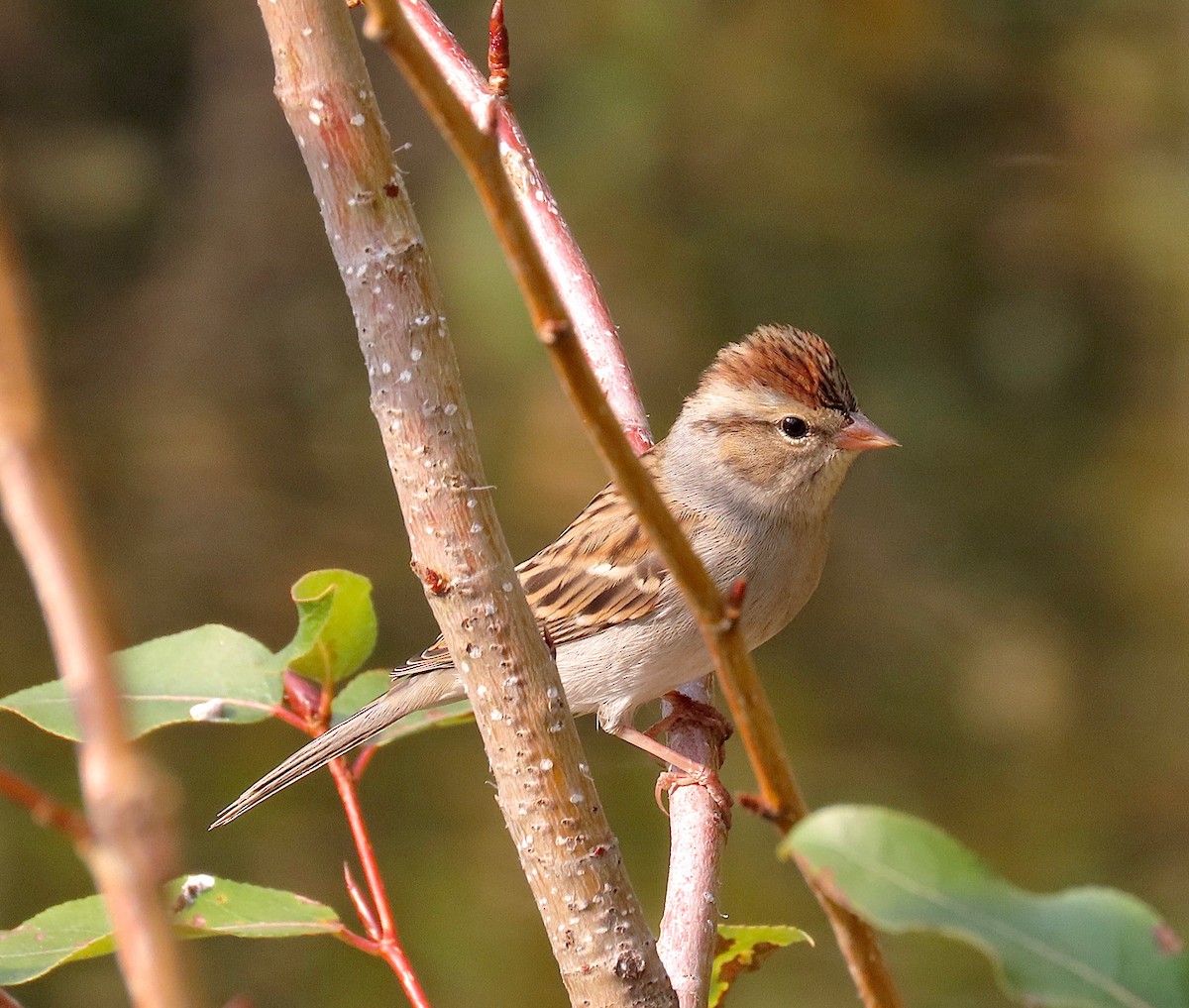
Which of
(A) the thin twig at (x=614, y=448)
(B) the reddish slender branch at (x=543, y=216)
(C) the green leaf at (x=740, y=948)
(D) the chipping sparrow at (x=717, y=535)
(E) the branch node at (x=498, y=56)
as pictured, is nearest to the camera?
(A) the thin twig at (x=614, y=448)

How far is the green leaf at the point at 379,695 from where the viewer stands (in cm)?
152

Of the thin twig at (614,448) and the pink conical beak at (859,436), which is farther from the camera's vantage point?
the pink conical beak at (859,436)

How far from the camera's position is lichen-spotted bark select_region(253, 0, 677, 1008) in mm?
1027

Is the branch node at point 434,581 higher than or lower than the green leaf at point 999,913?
higher

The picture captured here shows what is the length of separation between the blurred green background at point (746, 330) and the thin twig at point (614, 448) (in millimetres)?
3103

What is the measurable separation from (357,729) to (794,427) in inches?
33.2

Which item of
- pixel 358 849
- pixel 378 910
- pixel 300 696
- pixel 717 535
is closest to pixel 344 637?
pixel 300 696

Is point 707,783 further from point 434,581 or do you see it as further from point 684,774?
point 434,581

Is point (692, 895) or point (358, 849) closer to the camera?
point (358, 849)

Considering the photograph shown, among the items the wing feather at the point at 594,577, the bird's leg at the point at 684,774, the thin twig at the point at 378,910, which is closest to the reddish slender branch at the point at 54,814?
the thin twig at the point at 378,910

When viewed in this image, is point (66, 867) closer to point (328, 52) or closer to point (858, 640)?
point (858, 640)

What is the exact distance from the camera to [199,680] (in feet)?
4.72

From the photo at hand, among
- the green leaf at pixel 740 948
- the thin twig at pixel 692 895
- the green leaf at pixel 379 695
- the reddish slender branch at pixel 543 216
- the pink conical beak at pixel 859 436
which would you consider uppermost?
the reddish slender branch at pixel 543 216

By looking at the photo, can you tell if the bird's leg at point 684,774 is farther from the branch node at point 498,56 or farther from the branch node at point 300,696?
the branch node at point 498,56
